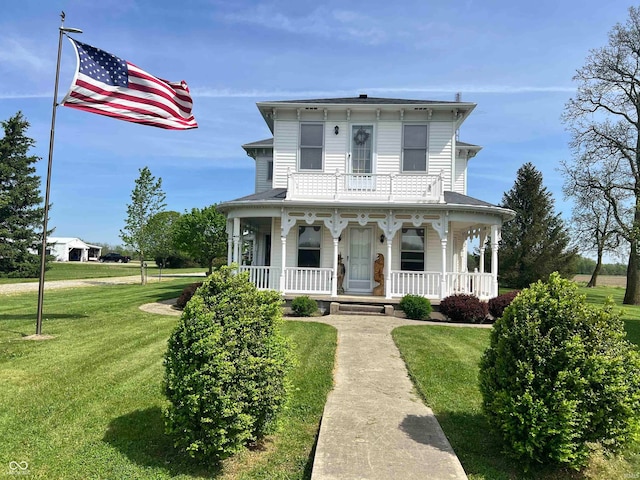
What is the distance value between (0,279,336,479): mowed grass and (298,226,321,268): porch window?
6148 mm

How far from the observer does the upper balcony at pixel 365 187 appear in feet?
47.1

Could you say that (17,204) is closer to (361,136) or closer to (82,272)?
(82,272)

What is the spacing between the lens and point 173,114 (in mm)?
9633

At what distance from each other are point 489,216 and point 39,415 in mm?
13517

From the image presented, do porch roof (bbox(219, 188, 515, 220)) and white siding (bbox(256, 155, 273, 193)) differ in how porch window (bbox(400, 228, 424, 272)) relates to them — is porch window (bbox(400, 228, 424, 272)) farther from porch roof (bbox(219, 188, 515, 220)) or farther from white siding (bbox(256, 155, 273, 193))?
white siding (bbox(256, 155, 273, 193))

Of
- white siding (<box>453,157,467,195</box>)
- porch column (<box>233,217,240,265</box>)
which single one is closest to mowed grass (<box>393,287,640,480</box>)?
porch column (<box>233,217,240,265</box>)

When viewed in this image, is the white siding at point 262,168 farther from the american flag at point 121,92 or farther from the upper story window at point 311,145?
the american flag at point 121,92

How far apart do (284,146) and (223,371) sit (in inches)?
527

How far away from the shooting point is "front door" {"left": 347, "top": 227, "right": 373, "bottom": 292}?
618 inches

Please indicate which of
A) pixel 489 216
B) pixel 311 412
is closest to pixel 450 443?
pixel 311 412

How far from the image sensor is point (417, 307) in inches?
507

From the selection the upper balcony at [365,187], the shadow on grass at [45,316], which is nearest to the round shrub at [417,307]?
the upper balcony at [365,187]

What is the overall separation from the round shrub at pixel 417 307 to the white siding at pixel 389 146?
17.1 ft

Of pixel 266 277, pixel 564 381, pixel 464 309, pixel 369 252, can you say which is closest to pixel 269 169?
pixel 266 277
